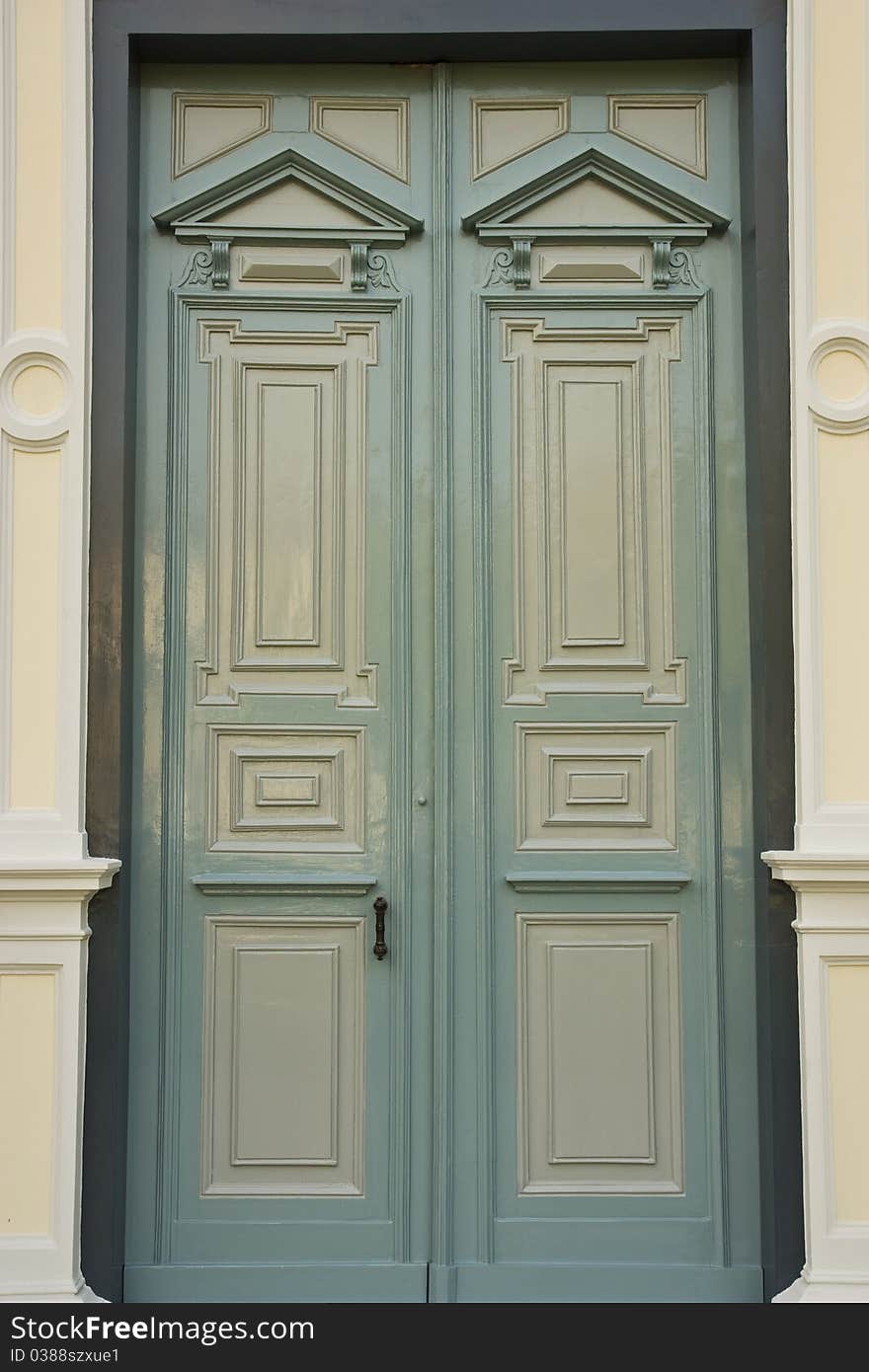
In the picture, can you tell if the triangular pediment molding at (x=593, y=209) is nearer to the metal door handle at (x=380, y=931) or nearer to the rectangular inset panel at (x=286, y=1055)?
the metal door handle at (x=380, y=931)

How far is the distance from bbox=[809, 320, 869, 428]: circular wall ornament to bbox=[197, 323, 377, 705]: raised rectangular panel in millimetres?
1337

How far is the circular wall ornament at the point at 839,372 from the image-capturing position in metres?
4.04

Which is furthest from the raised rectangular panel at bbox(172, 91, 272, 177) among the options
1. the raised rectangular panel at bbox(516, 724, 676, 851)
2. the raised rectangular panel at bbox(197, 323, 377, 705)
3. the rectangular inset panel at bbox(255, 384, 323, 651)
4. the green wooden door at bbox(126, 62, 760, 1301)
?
the raised rectangular panel at bbox(516, 724, 676, 851)

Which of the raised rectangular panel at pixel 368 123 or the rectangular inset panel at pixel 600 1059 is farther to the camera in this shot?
the raised rectangular panel at pixel 368 123

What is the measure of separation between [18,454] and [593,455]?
5.65 ft

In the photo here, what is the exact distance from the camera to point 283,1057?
13.8 feet

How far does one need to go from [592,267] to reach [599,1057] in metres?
2.42

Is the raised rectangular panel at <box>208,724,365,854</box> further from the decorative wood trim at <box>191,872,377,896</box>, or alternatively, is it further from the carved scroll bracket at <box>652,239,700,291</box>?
the carved scroll bracket at <box>652,239,700,291</box>

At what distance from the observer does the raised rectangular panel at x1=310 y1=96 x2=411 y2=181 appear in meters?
4.40

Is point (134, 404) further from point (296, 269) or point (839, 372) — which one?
point (839, 372)

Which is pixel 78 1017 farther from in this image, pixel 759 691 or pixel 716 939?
pixel 759 691

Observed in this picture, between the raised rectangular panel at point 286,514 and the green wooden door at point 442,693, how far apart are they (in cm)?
1

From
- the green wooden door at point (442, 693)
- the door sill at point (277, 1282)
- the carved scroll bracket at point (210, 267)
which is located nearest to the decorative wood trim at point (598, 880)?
the green wooden door at point (442, 693)

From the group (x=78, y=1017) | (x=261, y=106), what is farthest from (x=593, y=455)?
(x=78, y=1017)
